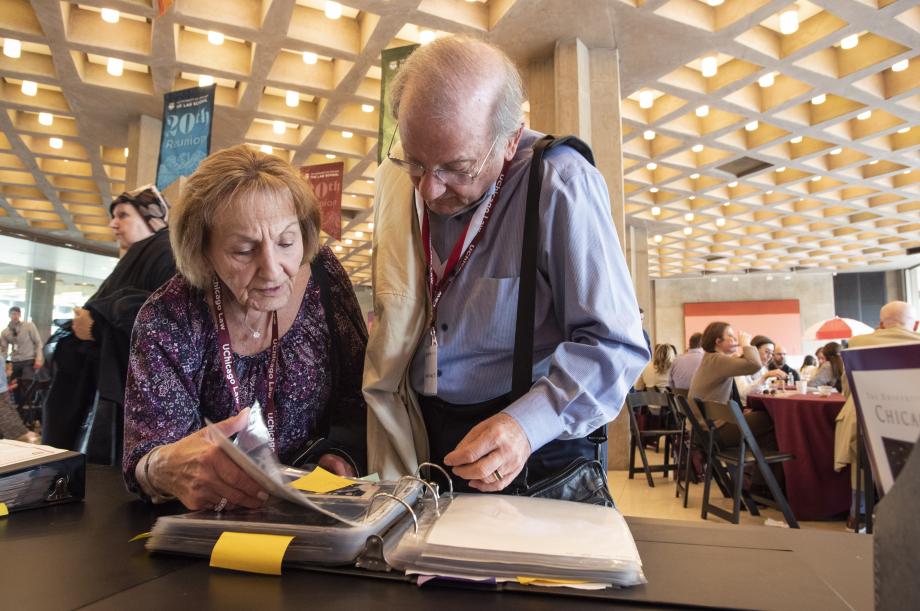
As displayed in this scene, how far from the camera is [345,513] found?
73 cm

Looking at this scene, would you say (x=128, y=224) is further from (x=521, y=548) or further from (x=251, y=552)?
(x=521, y=548)

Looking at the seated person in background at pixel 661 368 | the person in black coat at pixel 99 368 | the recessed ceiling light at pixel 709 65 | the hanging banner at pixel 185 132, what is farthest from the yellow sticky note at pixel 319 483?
the seated person in background at pixel 661 368

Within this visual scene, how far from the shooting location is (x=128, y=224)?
2816 millimetres

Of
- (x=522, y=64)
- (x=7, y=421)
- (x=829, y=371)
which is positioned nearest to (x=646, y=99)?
(x=522, y=64)

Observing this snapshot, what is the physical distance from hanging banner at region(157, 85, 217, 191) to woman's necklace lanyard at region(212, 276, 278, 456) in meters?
4.65

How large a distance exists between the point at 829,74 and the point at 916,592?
8314mm

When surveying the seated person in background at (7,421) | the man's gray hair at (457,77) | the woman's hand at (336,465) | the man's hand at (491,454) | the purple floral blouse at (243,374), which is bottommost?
the seated person in background at (7,421)

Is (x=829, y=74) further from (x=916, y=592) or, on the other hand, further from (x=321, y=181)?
(x=916, y=592)

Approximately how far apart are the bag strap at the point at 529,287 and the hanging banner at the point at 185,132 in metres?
4.93

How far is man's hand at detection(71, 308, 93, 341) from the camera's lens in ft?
6.90

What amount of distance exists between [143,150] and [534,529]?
9063 millimetres

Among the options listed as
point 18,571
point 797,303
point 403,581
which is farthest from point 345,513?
point 797,303

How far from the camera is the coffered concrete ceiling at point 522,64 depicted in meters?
5.89

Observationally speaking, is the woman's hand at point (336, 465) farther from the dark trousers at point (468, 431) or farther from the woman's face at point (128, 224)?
the woman's face at point (128, 224)
